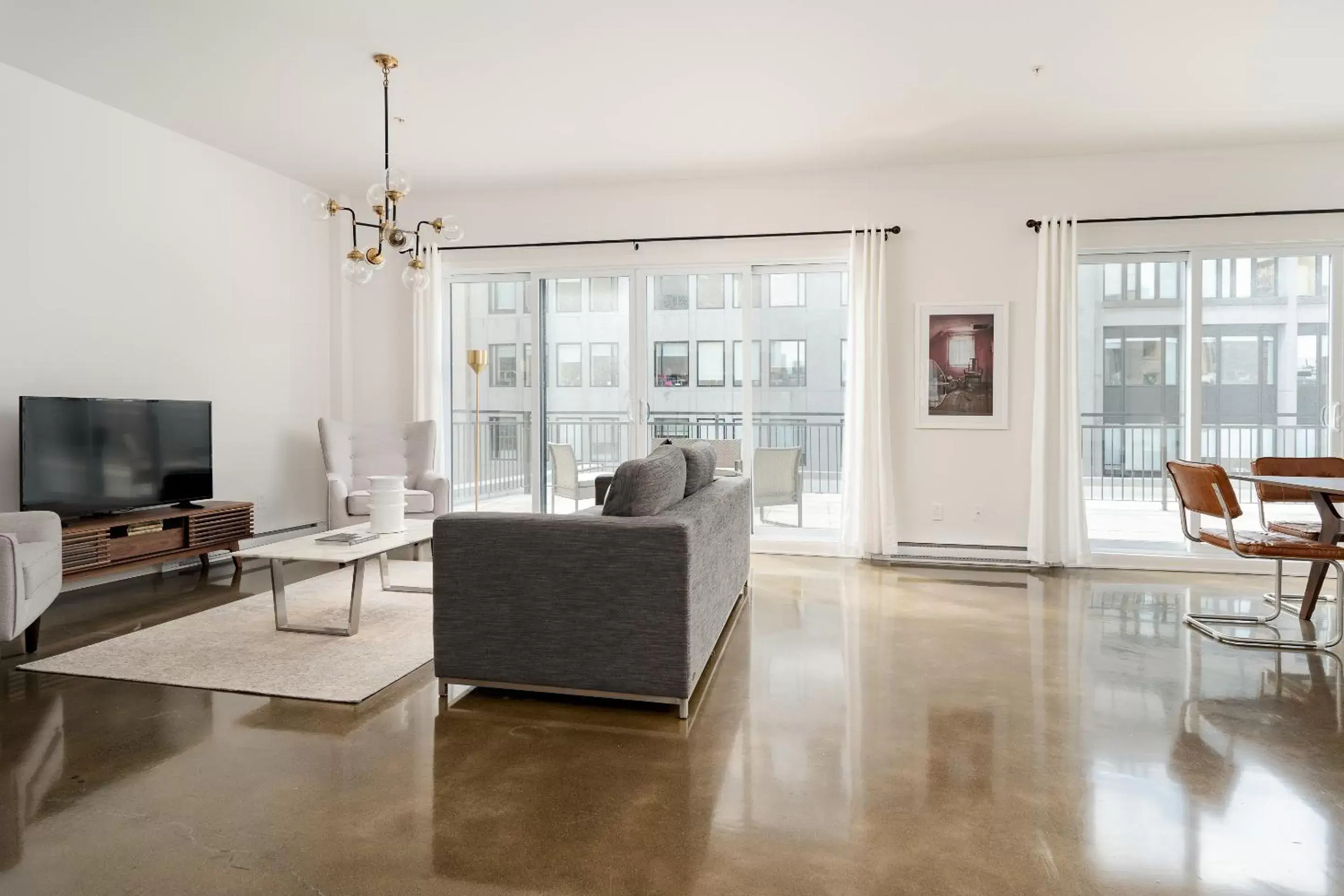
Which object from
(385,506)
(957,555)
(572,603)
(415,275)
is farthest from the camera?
(957,555)

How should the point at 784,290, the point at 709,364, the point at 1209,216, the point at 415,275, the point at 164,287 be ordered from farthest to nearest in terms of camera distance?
the point at 709,364, the point at 784,290, the point at 1209,216, the point at 164,287, the point at 415,275

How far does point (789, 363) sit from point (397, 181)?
3416 millimetres

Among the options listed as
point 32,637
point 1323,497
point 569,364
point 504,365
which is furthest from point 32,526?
point 1323,497

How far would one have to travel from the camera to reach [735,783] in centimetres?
228

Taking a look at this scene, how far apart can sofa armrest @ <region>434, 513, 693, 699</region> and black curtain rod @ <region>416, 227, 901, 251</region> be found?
3.81 meters

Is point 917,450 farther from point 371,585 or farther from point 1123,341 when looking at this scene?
point 371,585

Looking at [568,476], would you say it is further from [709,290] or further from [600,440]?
[709,290]

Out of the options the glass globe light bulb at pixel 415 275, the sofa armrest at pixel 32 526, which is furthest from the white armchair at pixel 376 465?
the sofa armrest at pixel 32 526

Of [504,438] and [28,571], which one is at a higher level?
[504,438]

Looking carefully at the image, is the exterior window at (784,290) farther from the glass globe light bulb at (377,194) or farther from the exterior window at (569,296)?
the glass globe light bulb at (377,194)

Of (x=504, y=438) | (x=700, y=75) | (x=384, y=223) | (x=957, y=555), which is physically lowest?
(x=957, y=555)

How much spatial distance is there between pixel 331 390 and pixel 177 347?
157cm

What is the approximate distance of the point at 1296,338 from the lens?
5.42 metres

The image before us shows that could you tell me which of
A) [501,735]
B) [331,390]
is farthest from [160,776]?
[331,390]
